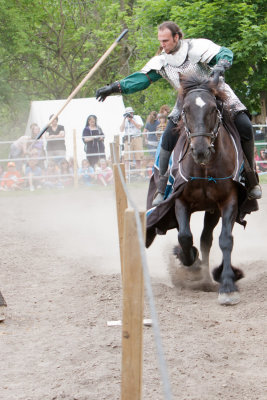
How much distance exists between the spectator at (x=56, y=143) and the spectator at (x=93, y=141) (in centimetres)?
51

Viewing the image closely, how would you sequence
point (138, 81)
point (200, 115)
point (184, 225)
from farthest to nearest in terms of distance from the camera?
1. point (138, 81)
2. point (184, 225)
3. point (200, 115)

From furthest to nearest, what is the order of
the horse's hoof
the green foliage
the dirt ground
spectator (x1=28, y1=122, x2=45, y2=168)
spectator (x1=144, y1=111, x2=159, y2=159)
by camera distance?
the green foliage < spectator (x1=144, y1=111, x2=159, y2=159) < spectator (x1=28, y1=122, x2=45, y2=168) < the horse's hoof < the dirt ground

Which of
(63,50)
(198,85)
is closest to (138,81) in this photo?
(198,85)

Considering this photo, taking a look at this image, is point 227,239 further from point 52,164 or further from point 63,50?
point 63,50

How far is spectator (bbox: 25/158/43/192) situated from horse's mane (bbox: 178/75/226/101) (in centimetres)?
945

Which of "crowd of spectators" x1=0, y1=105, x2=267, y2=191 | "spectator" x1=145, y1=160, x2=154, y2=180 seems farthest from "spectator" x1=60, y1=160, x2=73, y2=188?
"spectator" x1=145, y1=160, x2=154, y2=180

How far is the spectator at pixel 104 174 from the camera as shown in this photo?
15.1m

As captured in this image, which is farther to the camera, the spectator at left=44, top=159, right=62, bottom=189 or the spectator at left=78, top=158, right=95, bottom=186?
the spectator at left=78, top=158, right=95, bottom=186

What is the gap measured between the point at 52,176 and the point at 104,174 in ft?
3.84

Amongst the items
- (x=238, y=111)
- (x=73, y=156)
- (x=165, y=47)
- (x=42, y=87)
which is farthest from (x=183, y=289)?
(x=42, y=87)

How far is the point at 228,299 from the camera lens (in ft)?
17.4

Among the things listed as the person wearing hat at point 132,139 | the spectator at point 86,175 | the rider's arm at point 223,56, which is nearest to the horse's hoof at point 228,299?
the rider's arm at point 223,56

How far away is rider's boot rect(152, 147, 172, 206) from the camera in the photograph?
20.1 ft

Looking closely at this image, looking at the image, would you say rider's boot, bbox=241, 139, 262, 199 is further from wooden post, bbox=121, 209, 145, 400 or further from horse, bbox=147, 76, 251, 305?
wooden post, bbox=121, 209, 145, 400
